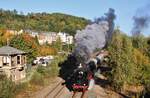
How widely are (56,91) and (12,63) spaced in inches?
506

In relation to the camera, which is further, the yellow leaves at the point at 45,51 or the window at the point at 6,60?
the yellow leaves at the point at 45,51

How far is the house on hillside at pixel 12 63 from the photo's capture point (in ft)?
172

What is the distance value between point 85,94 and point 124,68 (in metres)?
8.09

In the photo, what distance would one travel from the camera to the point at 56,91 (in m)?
43.9

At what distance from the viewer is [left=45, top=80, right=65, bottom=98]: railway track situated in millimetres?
40791

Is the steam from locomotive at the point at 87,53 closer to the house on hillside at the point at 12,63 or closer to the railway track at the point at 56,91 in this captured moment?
the railway track at the point at 56,91

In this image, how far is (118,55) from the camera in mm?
46781

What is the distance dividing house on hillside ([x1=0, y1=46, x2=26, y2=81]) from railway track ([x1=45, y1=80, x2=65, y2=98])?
7.97 metres

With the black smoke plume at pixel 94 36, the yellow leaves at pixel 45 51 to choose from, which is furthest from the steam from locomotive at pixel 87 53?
the yellow leaves at pixel 45 51

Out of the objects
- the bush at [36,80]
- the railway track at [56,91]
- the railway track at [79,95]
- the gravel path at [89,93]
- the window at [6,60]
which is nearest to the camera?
the railway track at [79,95]

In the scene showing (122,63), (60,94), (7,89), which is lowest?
(60,94)

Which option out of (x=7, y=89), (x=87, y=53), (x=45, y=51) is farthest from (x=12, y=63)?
(x=45, y=51)

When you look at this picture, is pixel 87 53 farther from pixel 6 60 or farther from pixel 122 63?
pixel 6 60

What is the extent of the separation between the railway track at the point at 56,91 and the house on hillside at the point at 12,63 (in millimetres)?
7968
